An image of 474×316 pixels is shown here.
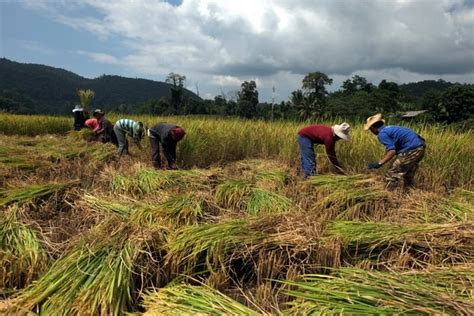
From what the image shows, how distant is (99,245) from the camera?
2.95 metres

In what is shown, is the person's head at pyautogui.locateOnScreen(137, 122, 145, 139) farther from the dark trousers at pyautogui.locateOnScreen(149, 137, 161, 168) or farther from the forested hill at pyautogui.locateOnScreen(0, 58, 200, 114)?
the forested hill at pyautogui.locateOnScreen(0, 58, 200, 114)

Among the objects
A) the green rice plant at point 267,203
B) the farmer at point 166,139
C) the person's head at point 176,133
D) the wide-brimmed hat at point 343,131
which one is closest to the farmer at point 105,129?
the farmer at point 166,139

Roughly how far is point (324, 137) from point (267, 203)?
1.53 m

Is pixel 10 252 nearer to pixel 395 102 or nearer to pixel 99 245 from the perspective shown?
pixel 99 245

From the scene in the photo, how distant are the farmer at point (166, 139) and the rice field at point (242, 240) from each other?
0.61 m

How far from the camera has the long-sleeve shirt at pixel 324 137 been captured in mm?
5070

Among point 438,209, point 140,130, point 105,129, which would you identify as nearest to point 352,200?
point 438,209

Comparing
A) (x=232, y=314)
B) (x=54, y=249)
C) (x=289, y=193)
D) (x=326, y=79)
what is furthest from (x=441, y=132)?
(x=326, y=79)

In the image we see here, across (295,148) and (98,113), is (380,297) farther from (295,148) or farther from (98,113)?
(98,113)

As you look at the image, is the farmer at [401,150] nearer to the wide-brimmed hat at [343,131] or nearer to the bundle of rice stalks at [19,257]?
the wide-brimmed hat at [343,131]

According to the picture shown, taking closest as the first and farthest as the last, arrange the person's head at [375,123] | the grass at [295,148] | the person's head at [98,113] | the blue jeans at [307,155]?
the person's head at [375,123], the grass at [295,148], the blue jeans at [307,155], the person's head at [98,113]

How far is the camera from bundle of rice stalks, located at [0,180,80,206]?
13.4 feet

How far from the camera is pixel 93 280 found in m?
2.61

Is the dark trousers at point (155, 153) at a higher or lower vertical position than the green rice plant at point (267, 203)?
higher
